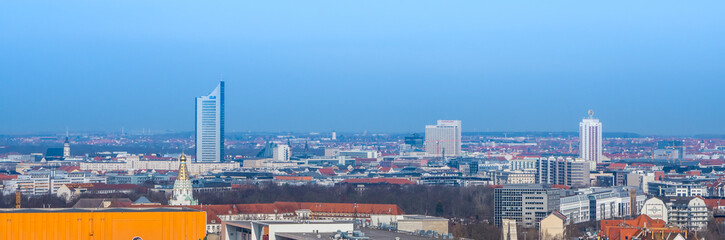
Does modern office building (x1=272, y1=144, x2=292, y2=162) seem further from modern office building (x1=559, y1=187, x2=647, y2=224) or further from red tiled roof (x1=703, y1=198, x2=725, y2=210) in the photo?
red tiled roof (x1=703, y1=198, x2=725, y2=210)

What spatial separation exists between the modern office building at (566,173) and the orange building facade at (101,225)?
203 feet

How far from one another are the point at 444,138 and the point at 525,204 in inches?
4217

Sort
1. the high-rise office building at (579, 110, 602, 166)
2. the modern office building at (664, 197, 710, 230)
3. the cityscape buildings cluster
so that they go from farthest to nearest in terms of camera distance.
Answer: the high-rise office building at (579, 110, 602, 166) → the modern office building at (664, 197, 710, 230) → the cityscape buildings cluster

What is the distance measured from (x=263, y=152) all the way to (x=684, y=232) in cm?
10512

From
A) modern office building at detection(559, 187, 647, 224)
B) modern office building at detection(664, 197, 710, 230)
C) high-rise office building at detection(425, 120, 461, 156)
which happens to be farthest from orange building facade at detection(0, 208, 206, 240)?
high-rise office building at detection(425, 120, 461, 156)

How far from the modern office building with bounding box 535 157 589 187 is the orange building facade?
2438 inches

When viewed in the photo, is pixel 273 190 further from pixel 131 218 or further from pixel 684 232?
pixel 131 218

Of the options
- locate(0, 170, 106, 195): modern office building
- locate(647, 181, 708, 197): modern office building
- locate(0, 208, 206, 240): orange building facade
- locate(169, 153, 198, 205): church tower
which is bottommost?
locate(0, 170, 106, 195): modern office building

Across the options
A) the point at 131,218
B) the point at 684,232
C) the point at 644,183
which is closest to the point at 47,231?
the point at 131,218

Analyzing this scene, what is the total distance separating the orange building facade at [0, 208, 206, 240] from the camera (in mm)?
22797

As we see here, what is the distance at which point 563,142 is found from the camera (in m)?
183

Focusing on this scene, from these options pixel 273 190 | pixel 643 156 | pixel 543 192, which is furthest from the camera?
pixel 643 156

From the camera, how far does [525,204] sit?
54.9 m

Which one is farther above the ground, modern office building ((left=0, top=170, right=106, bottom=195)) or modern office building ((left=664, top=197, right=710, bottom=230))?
modern office building ((left=664, top=197, right=710, bottom=230))
